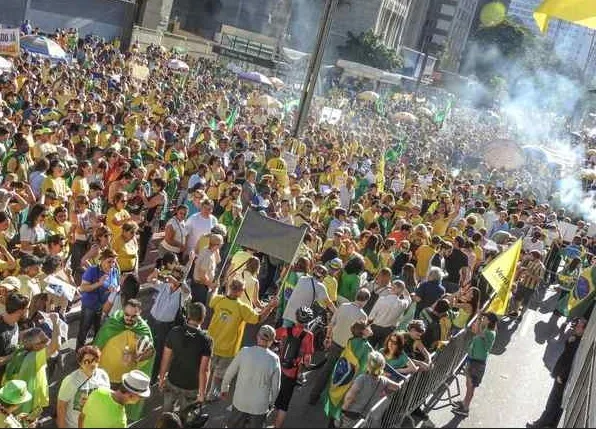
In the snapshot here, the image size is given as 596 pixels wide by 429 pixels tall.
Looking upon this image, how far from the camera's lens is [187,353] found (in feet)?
25.4

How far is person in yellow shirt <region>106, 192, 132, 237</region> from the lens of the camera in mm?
10367

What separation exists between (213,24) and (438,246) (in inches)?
2017

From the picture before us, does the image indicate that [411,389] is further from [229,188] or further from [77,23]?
[77,23]

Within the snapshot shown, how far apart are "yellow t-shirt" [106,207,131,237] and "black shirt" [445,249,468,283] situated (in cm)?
493

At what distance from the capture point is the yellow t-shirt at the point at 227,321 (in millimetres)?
8555

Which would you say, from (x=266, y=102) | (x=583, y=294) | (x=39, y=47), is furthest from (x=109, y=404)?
(x=266, y=102)

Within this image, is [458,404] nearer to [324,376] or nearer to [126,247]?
[324,376]

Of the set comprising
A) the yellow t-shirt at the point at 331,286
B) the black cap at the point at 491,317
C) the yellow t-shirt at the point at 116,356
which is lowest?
the yellow t-shirt at the point at 116,356

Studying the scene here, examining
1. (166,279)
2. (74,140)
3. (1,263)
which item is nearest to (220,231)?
(166,279)

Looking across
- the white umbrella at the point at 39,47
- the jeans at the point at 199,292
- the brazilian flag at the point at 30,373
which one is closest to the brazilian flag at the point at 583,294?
Answer: the jeans at the point at 199,292

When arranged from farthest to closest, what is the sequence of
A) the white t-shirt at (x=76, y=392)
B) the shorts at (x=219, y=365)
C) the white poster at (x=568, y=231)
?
the white poster at (x=568, y=231) → the shorts at (x=219, y=365) → the white t-shirt at (x=76, y=392)

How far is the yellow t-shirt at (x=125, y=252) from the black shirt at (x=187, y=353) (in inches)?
93.8

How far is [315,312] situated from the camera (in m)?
10.1

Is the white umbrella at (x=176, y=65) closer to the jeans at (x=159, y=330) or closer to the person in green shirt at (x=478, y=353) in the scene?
the person in green shirt at (x=478, y=353)
